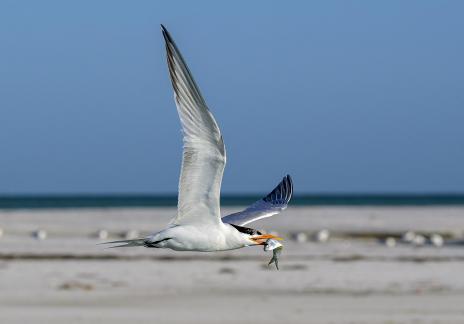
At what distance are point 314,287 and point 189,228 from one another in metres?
15.4

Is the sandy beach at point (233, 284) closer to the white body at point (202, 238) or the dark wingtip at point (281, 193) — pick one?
the dark wingtip at point (281, 193)

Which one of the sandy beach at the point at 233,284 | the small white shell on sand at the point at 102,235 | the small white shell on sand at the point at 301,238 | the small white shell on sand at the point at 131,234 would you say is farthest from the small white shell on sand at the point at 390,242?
the small white shell on sand at the point at 102,235

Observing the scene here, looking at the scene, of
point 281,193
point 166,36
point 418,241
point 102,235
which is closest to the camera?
point 166,36

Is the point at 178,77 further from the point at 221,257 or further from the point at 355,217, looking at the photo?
the point at 355,217

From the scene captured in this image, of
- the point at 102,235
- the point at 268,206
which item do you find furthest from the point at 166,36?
the point at 102,235

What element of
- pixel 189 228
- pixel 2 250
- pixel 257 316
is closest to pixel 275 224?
pixel 2 250

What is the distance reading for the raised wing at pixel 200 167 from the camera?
767cm

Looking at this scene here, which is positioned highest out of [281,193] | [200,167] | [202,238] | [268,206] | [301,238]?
[200,167]

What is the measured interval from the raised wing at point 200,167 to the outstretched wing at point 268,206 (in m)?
1.53

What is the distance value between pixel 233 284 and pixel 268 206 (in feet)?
42.2

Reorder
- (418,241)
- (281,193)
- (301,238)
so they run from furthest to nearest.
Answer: (301,238)
(418,241)
(281,193)

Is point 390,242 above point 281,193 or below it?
below

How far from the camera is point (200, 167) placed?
795 centimetres

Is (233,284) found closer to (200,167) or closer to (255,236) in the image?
(255,236)
